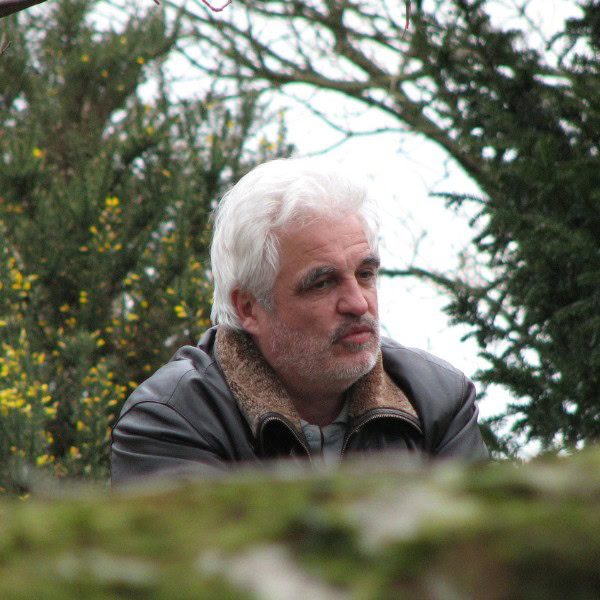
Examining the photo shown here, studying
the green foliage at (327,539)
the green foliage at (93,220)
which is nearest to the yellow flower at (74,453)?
the green foliage at (93,220)

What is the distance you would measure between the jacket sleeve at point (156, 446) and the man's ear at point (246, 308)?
471mm

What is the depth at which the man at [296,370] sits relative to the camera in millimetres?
2998

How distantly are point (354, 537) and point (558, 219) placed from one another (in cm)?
337

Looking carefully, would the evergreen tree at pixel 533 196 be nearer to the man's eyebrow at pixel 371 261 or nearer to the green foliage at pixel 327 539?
the man's eyebrow at pixel 371 261

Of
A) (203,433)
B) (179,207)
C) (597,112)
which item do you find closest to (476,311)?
(597,112)

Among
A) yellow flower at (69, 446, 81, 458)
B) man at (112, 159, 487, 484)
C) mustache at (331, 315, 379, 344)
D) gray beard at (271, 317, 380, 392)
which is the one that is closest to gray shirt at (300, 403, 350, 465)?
man at (112, 159, 487, 484)

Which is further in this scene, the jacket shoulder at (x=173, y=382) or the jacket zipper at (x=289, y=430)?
the jacket shoulder at (x=173, y=382)

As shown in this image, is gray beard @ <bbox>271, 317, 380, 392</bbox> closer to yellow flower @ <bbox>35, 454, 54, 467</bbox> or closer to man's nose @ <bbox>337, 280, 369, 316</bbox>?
man's nose @ <bbox>337, 280, 369, 316</bbox>

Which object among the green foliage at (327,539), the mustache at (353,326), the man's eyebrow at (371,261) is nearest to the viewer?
the green foliage at (327,539)

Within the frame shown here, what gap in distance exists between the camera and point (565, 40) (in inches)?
164

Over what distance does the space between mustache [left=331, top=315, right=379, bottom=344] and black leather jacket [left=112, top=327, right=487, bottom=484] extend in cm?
14

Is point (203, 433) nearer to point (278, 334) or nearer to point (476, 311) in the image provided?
point (278, 334)

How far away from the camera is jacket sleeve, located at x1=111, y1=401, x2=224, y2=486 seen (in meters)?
2.92

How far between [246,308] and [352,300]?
43 centimetres
